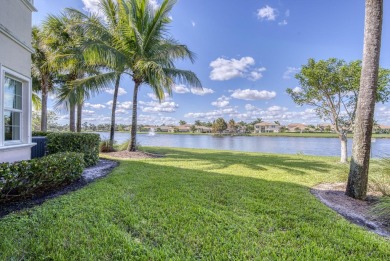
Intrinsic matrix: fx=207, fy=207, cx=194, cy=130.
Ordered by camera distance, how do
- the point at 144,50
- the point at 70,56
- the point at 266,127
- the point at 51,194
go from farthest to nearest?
the point at 266,127, the point at 70,56, the point at 144,50, the point at 51,194

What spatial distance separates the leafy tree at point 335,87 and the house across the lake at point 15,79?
11.1m

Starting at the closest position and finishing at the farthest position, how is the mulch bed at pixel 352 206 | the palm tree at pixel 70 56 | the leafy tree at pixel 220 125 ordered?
the mulch bed at pixel 352 206
the palm tree at pixel 70 56
the leafy tree at pixel 220 125

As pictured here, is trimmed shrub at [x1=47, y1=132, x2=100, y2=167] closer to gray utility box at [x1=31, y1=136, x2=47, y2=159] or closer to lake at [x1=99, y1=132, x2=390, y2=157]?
gray utility box at [x1=31, y1=136, x2=47, y2=159]

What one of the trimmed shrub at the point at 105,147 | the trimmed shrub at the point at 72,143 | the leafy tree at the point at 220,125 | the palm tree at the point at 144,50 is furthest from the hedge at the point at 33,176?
the leafy tree at the point at 220,125

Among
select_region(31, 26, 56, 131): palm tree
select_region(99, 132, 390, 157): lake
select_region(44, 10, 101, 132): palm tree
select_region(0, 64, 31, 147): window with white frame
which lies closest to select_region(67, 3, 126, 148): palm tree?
select_region(44, 10, 101, 132): palm tree

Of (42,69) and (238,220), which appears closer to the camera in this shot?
(238,220)

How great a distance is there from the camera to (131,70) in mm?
10773

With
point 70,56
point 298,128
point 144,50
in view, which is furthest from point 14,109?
point 298,128

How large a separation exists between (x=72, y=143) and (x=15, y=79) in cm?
252

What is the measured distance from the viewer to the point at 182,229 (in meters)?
2.85

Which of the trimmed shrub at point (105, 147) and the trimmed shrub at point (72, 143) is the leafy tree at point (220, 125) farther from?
the trimmed shrub at point (72, 143)

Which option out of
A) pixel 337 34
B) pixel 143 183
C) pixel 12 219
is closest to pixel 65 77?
pixel 143 183

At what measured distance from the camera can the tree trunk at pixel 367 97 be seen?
4.51 m

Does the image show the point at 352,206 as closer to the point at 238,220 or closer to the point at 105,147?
the point at 238,220
